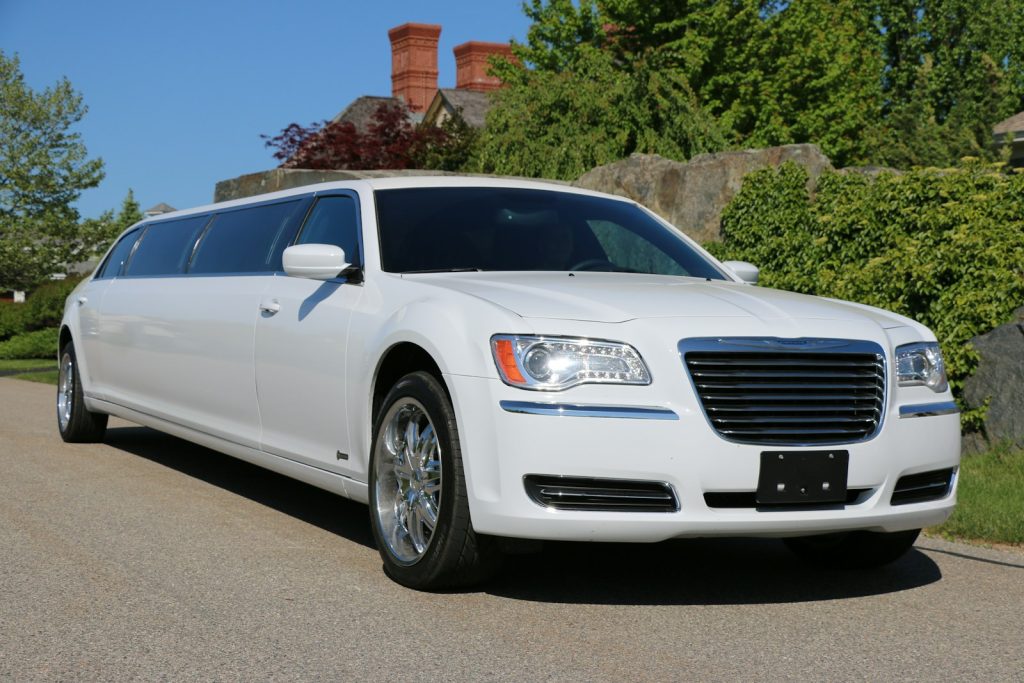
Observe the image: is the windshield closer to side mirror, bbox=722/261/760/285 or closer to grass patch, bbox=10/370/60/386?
side mirror, bbox=722/261/760/285

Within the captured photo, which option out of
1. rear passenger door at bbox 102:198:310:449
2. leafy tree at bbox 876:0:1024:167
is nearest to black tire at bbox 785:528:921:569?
rear passenger door at bbox 102:198:310:449

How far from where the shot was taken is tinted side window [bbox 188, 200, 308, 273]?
7301 mm

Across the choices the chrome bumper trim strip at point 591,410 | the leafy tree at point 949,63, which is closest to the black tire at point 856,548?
the chrome bumper trim strip at point 591,410

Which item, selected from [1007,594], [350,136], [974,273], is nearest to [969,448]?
[974,273]

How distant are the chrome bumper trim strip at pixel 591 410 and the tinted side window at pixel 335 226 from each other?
1761 millimetres

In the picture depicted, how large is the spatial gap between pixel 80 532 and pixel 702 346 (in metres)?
3.37

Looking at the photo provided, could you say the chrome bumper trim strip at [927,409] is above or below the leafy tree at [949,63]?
below

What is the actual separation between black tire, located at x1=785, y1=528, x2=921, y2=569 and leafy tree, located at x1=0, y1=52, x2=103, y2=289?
166ft

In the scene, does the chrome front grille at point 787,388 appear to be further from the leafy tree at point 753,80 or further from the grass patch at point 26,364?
the grass patch at point 26,364

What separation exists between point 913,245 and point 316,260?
5752 millimetres

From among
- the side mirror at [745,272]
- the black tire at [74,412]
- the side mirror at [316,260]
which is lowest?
the black tire at [74,412]

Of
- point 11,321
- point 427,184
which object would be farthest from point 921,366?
point 11,321

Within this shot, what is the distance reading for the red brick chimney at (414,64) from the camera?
77062 mm

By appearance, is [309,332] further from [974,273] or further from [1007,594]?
[974,273]
